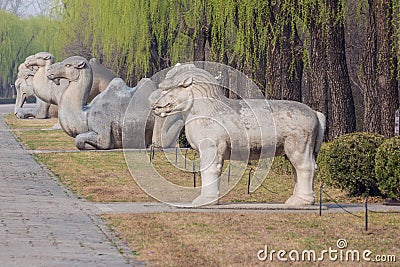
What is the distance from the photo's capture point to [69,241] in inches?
416

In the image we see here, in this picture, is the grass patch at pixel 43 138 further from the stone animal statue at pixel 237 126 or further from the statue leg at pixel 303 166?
the statue leg at pixel 303 166

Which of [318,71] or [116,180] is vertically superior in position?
[318,71]

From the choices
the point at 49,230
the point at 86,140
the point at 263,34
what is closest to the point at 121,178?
the point at 263,34

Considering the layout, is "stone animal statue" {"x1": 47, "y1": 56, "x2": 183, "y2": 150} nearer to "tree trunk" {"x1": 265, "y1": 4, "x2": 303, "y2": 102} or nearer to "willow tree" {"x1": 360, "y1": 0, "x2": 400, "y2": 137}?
"tree trunk" {"x1": 265, "y1": 4, "x2": 303, "y2": 102}

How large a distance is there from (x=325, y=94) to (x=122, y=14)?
400 inches

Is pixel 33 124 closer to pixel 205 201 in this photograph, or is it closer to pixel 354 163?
pixel 354 163

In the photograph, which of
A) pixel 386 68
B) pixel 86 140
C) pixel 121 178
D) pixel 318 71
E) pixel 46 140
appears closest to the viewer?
pixel 386 68

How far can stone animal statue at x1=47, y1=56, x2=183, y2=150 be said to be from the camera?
2472 centimetres

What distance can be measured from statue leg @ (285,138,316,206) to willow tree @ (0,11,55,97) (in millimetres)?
71339

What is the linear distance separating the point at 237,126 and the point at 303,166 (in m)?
1.10

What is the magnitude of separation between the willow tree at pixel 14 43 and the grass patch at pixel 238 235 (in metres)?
72.5

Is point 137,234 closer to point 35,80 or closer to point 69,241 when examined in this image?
point 69,241

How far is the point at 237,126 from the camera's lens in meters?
13.8

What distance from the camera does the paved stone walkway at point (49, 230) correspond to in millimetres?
9461
